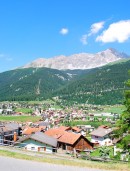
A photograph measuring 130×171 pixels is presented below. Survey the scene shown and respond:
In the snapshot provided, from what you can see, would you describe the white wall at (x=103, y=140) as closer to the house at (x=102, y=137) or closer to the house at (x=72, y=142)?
the house at (x=102, y=137)

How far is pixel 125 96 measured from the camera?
2553 cm

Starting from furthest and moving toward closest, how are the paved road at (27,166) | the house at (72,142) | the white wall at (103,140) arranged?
the white wall at (103,140) < the house at (72,142) < the paved road at (27,166)

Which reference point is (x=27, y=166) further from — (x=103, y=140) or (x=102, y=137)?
(x=102, y=137)

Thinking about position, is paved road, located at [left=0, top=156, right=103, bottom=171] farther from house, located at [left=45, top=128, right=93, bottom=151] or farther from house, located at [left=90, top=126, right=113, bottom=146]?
house, located at [left=90, top=126, right=113, bottom=146]

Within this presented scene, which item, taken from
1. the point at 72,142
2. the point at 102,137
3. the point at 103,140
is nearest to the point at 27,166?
the point at 72,142

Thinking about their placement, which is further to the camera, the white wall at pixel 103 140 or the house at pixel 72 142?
the white wall at pixel 103 140

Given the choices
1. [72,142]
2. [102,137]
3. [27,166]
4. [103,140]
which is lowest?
[103,140]

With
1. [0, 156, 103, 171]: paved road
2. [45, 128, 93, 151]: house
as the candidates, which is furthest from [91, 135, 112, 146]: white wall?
[0, 156, 103, 171]: paved road

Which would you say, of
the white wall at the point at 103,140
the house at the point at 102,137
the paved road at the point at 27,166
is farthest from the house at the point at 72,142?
the paved road at the point at 27,166

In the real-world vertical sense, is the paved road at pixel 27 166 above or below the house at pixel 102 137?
above

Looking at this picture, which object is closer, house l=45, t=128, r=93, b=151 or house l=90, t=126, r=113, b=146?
house l=45, t=128, r=93, b=151

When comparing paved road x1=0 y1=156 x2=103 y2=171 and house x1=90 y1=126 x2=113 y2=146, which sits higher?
paved road x1=0 y1=156 x2=103 y2=171

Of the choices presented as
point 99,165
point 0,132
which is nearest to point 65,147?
point 0,132

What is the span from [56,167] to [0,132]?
80.7 metres
